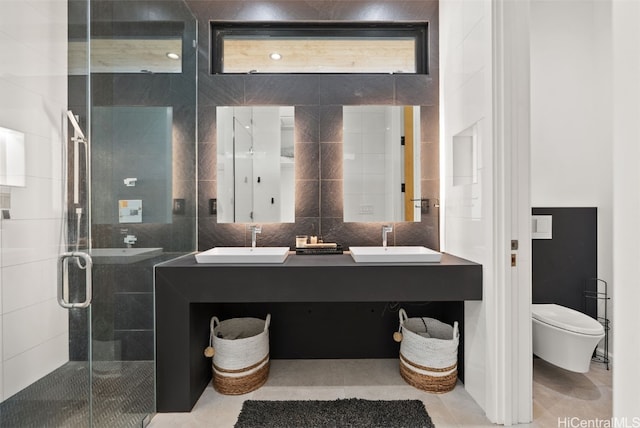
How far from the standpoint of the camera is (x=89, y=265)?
1361mm

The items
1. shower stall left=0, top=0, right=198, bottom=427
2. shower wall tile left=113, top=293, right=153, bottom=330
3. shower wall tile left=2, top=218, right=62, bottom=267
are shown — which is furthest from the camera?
shower wall tile left=113, top=293, right=153, bottom=330

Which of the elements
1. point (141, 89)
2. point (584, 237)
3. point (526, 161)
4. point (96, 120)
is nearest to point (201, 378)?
point (96, 120)

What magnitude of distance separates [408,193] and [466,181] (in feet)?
1.68

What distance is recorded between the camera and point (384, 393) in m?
2.03

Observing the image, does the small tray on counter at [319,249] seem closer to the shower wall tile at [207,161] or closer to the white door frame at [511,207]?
the shower wall tile at [207,161]

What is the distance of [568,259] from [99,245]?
9.97 feet

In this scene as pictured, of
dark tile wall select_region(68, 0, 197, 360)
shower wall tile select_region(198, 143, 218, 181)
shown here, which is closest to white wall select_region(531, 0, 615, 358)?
shower wall tile select_region(198, 143, 218, 181)

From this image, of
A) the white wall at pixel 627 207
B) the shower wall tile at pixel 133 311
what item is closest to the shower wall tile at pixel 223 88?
the shower wall tile at pixel 133 311

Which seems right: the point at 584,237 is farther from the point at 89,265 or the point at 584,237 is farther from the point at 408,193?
the point at 89,265

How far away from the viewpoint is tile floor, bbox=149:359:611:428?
5.88ft

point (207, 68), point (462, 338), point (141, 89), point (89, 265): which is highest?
point (207, 68)

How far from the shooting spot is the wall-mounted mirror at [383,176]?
8.18 ft

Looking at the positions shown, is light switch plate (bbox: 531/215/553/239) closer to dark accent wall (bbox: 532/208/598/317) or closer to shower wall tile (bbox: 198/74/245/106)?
dark accent wall (bbox: 532/208/598/317)

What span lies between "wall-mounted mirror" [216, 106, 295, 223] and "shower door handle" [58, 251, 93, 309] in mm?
1154
